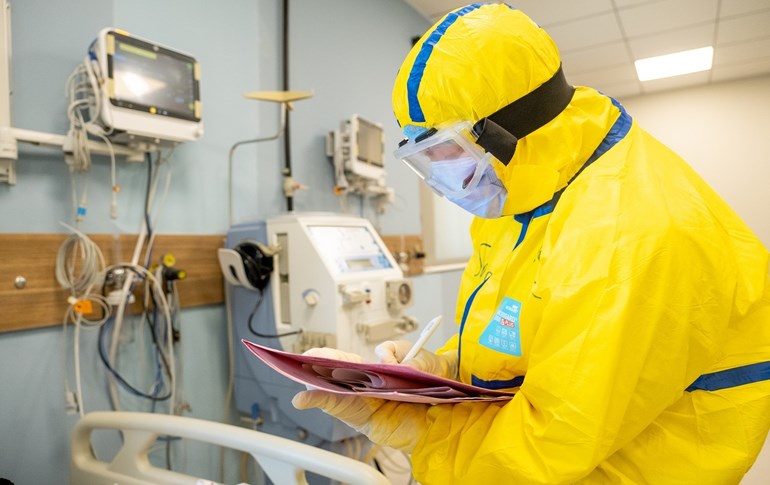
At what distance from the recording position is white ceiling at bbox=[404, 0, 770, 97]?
3.35 meters

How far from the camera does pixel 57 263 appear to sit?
1.44m

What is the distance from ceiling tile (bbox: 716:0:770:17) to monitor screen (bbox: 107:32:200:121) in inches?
138

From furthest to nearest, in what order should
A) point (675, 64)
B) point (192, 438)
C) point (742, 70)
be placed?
point (742, 70) → point (675, 64) → point (192, 438)

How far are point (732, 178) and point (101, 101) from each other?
578cm

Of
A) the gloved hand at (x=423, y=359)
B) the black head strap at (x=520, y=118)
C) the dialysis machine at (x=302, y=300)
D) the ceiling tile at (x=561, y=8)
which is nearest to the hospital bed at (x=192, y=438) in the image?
the gloved hand at (x=423, y=359)

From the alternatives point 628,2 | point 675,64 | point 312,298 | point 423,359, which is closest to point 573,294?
point 423,359

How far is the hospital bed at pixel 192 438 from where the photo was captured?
1002 mm

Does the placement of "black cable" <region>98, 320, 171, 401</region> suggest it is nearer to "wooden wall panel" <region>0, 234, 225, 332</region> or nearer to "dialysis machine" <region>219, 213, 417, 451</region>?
"wooden wall panel" <region>0, 234, 225, 332</region>

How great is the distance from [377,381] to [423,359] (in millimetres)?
257

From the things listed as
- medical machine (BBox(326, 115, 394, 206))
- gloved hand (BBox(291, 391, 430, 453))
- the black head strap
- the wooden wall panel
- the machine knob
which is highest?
medical machine (BBox(326, 115, 394, 206))

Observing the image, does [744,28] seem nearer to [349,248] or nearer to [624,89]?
[624,89]

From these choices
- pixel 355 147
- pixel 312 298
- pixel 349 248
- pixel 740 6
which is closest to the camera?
pixel 312 298

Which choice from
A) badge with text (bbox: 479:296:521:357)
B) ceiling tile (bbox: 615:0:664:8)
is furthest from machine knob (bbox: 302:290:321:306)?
ceiling tile (bbox: 615:0:664:8)

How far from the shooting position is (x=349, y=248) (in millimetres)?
1797
